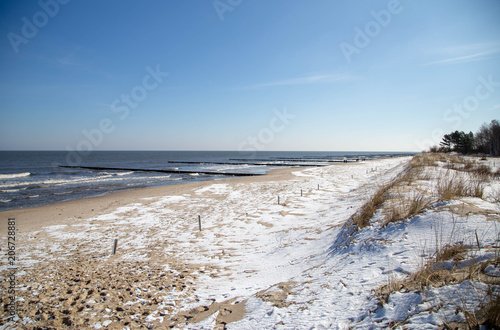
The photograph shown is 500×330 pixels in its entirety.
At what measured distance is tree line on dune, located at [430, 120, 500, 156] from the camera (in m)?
47.9

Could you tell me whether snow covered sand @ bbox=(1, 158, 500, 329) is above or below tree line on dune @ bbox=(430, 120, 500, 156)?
below

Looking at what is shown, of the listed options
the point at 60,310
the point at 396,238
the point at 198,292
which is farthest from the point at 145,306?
the point at 396,238

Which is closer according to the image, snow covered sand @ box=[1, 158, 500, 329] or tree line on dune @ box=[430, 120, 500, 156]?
snow covered sand @ box=[1, 158, 500, 329]

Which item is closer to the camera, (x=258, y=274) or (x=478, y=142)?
(x=258, y=274)

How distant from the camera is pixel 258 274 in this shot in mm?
5645

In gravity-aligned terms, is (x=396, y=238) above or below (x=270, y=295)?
above

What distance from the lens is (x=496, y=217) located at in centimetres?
448

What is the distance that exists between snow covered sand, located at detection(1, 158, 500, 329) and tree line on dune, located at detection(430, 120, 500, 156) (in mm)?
61132

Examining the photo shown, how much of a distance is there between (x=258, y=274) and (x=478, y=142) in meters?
80.9

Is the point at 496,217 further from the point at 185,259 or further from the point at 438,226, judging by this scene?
the point at 185,259

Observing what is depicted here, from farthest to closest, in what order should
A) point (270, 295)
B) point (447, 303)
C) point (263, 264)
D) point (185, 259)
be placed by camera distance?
point (185, 259) < point (263, 264) < point (270, 295) < point (447, 303)

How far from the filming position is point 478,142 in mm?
58875

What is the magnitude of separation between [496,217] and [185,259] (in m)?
7.92

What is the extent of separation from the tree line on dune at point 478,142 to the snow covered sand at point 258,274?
61.1 meters
